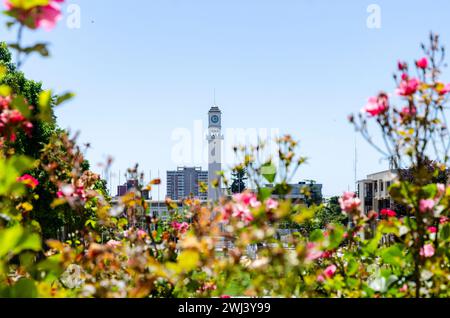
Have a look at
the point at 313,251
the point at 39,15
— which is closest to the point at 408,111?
the point at 313,251

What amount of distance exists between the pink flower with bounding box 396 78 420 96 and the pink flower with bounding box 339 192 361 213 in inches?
30.5

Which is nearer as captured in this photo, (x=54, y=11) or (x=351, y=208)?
(x=54, y=11)

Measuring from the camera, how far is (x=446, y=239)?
8.57ft

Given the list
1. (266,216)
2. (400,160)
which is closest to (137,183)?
(266,216)

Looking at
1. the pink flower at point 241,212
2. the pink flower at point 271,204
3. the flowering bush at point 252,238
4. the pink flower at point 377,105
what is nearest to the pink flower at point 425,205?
the flowering bush at point 252,238

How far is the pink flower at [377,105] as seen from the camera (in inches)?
99.8

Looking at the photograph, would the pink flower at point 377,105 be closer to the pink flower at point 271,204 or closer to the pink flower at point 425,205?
the pink flower at point 425,205

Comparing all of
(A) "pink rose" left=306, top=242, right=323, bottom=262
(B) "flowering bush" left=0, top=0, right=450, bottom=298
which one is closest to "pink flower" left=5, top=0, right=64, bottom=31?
(B) "flowering bush" left=0, top=0, right=450, bottom=298

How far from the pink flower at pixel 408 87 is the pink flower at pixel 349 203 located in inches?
30.5

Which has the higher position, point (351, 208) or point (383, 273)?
point (351, 208)

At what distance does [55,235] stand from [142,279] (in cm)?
1780

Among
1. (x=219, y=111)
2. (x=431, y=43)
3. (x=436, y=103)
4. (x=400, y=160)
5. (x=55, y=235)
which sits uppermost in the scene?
(x=219, y=111)
